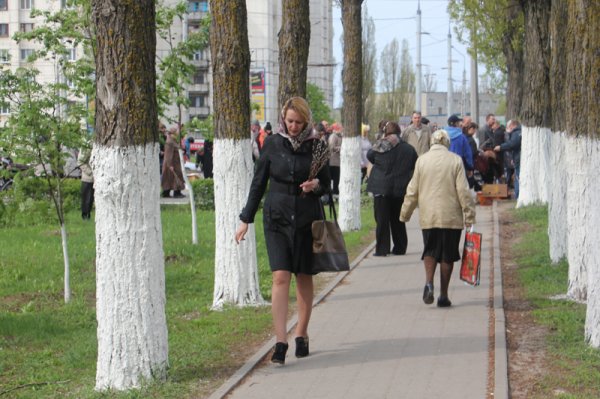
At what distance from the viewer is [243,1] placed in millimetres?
11148

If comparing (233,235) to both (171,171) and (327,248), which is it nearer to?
(327,248)

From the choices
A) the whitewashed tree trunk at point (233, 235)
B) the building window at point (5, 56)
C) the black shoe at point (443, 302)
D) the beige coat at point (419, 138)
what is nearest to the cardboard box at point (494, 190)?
the beige coat at point (419, 138)

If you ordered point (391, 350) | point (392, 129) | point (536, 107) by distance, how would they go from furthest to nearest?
point (536, 107), point (392, 129), point (391, 350)

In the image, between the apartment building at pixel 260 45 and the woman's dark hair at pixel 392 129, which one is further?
the apartment building at pixel 260 45

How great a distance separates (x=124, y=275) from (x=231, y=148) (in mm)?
3782

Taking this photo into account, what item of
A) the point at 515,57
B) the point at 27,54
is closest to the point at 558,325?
the point at 27,54

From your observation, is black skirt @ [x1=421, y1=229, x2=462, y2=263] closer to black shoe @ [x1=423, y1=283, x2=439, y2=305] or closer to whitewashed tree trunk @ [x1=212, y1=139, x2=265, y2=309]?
black shoe @ [x1=423, y1=283, x2=439, y2=305]

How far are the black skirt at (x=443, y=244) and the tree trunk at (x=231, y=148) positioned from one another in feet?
5.83

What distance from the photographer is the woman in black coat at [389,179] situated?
16.0 meters

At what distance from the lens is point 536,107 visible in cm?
2253

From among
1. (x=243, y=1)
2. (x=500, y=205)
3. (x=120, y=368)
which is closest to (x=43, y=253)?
(x=243, y=1)

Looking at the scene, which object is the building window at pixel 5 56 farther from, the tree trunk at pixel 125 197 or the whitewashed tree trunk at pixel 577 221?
the whitewashed tree trunk at pixel 577 221

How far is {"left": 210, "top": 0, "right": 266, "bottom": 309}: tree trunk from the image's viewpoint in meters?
11.1

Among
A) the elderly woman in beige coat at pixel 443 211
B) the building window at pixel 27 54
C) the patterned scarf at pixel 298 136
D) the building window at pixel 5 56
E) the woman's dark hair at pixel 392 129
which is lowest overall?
the elderly woman in beige coat at pixel 443 211
